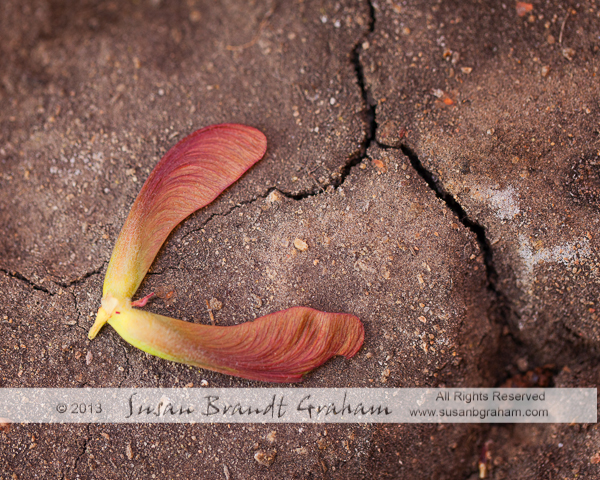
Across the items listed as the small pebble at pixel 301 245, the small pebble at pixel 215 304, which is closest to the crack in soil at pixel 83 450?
the small pebble at pixel 215 304

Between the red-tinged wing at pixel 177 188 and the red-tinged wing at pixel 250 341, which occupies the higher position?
the red-tinged wing at pixel 177 188

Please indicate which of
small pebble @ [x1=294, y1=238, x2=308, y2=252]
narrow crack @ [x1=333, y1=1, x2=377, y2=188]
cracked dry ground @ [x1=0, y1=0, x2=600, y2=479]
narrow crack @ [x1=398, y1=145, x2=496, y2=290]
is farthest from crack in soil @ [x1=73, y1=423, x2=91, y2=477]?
narrow crack @ [x1=398, y1=145, x2=496, y2=290]

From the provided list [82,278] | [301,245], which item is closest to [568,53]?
[301,245]

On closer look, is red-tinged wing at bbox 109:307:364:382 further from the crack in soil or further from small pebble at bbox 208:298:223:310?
the crack in soil

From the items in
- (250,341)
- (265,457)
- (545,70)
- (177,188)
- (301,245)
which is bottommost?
(265,457)

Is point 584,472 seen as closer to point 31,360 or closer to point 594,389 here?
point 594,389

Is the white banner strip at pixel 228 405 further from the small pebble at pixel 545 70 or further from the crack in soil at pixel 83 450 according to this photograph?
the small pebble at pixel 545 70

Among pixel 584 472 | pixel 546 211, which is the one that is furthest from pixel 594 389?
pixel 546 211

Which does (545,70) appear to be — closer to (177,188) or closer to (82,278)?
(177,188)
